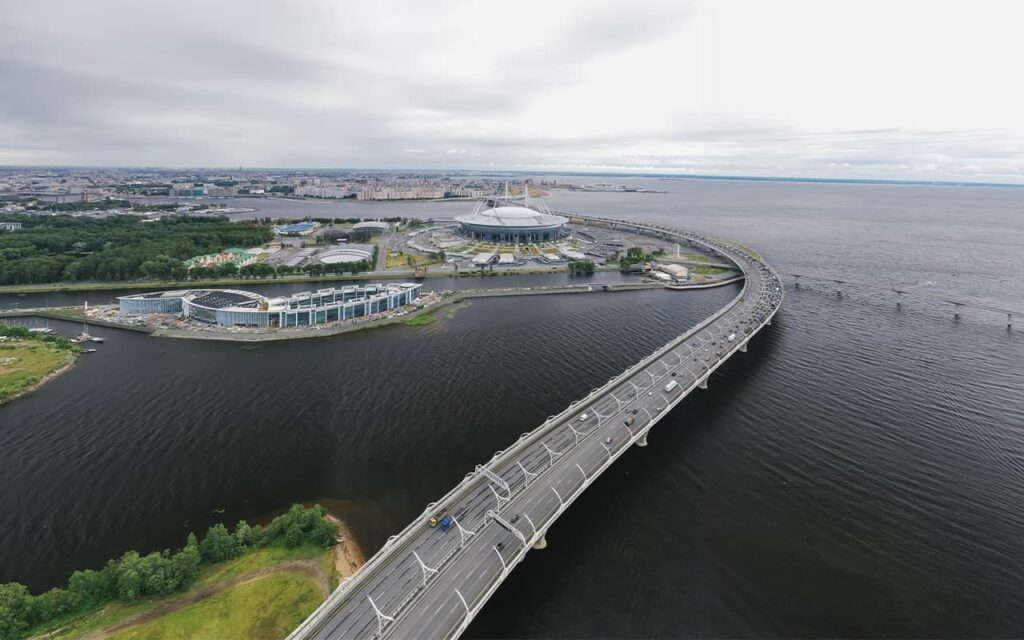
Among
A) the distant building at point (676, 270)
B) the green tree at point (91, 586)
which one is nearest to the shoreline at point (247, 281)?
the distant building at point (676, 270)

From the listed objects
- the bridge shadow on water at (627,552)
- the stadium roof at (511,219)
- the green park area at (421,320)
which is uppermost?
the stadium roof at (511,219)

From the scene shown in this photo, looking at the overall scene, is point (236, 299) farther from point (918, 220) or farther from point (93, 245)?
point (918, 220)

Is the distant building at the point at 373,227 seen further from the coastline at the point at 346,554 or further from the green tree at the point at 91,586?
the green tree at the point at 91,586

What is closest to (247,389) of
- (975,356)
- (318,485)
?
(318,485)

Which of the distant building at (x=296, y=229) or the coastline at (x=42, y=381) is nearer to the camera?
the coastline at (x=42, y=381)

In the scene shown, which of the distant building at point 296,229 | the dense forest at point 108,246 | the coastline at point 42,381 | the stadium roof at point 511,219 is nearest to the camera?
the coastline at point 42,381

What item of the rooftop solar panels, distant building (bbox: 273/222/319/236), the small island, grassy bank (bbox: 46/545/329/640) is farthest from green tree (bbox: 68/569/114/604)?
distant building (bbox: 273/222/319/236)

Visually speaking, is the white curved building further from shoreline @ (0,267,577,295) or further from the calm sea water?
the calm sea water
